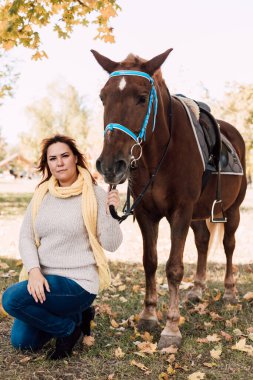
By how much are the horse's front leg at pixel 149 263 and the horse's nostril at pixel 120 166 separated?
1.05m

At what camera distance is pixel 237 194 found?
5289 millimetres

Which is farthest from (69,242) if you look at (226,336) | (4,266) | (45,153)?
(4,266)

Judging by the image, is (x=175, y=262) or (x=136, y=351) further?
(x=175, y=262)

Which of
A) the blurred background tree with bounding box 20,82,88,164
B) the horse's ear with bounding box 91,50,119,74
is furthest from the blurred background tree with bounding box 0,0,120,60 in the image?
the blurred background tree with bounding box 20,82,88,164

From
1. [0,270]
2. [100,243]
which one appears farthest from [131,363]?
[0,270]

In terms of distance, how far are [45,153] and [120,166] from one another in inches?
33.6

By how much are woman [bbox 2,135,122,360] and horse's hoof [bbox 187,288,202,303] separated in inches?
72.2

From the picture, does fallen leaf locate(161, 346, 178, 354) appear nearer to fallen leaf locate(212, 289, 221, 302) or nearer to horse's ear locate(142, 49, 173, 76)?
fallen leaf locate(212, 289, 221, 302)

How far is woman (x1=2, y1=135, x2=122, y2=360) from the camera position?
3.26 meters

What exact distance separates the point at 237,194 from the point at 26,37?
3589 mm

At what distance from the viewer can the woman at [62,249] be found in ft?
10.7

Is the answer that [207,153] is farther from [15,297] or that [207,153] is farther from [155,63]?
[15,297]

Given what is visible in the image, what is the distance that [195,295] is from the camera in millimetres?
5012

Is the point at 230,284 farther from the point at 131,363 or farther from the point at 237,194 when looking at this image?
the point at 131,363
